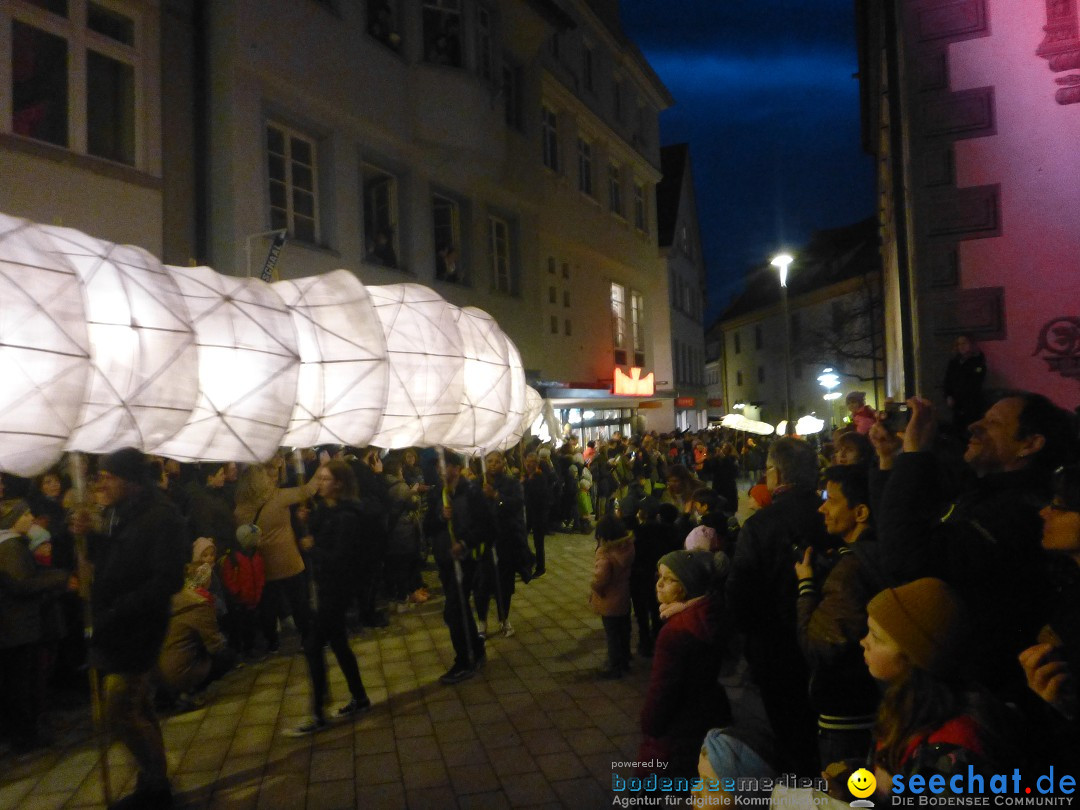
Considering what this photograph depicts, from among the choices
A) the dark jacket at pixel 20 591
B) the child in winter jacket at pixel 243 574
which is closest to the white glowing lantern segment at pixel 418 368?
the child in winter jacket at pixel 243 574

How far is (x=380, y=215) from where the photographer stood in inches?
585

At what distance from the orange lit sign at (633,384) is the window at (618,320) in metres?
0.72

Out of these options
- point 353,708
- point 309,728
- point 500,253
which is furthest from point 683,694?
point 500,253

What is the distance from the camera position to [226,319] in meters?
4.51

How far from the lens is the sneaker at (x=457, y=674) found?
6676mm

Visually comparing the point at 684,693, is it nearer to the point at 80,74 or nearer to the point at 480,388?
the point at 480,388

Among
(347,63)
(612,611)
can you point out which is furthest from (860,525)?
(347,63)

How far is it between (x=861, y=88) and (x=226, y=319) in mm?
22016

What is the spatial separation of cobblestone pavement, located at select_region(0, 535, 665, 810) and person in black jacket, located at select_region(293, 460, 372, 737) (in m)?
0.25

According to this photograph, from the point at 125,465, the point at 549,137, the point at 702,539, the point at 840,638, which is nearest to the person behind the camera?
the point at 840,638

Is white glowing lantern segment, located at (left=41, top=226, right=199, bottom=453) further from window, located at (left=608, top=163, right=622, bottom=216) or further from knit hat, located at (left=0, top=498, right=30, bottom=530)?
window, located at (left=608, top=163, right=622, bottom=216)

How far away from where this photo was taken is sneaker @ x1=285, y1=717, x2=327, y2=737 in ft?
18.3

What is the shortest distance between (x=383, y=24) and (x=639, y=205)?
16.6 meters

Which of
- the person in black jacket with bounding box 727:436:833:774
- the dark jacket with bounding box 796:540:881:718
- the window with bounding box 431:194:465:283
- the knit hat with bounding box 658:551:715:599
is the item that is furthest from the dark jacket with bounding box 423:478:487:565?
the window with bounding box 431:194:465:283
